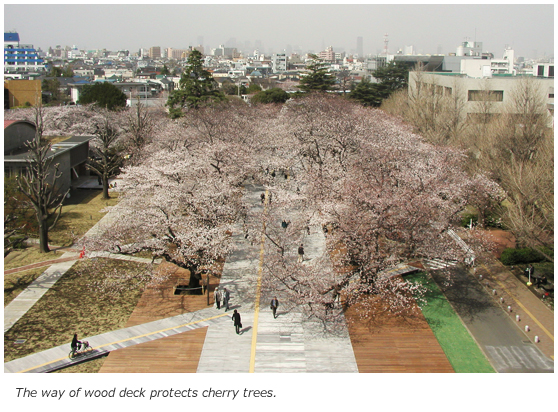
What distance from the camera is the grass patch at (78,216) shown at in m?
29.7

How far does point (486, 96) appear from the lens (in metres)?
43.3

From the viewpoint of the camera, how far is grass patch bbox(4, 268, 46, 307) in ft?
73.2

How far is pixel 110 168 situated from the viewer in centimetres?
3872

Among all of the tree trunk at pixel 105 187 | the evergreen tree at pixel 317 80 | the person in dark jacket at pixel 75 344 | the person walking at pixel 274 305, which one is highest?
the evergreen tree at pixel 317 80

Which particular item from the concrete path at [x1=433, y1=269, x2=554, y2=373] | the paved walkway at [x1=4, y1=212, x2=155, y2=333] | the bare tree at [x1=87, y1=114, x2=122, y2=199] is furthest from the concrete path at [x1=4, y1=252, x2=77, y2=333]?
the concrete path at [x1=433, y1=269, x2=554, y2=373]

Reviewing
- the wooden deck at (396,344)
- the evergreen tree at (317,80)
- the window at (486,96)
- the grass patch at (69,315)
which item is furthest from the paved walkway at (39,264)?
the evergreen tree at (317,80)

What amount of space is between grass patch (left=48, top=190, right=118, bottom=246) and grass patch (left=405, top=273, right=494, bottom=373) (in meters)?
18.2

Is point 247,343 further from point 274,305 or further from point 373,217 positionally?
point 373,217

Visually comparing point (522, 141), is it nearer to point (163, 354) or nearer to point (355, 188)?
point (355, 188)

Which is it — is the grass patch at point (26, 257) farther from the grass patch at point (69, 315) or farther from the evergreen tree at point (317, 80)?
the evergreen tree at point (317, 80)

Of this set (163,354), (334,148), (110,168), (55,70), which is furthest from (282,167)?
(55,70)

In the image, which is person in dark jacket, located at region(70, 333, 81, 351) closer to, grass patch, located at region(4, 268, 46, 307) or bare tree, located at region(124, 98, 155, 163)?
grass patch, located at region(4, 268, 46, 307)

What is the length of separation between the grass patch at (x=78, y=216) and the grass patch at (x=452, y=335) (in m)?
18.2

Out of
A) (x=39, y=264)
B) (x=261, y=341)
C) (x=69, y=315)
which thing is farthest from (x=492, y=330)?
(x=39, y=264)
